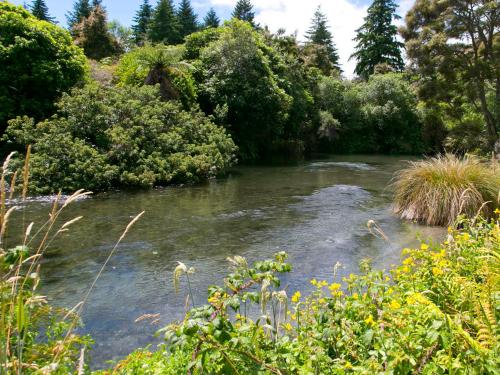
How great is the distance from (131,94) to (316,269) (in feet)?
39.1

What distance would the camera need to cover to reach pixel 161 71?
18719 mm

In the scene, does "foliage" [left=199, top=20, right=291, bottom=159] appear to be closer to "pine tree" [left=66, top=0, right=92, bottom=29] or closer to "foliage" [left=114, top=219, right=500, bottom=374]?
"foliage" [left=114, top=219, right=500, bottom=374]

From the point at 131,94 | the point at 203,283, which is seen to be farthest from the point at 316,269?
the point at 131,94

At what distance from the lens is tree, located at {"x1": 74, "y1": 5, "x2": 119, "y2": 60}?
3616 cm

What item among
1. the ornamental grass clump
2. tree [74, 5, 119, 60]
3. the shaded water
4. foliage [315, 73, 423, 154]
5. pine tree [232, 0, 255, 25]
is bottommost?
the shaded water

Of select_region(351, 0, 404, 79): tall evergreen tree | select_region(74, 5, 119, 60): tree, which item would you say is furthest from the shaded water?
select_region(351, 0, 404, 79): tall evergreen tree

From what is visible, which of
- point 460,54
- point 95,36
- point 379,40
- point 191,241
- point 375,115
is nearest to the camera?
point 191,241

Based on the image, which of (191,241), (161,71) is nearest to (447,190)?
(191,241)

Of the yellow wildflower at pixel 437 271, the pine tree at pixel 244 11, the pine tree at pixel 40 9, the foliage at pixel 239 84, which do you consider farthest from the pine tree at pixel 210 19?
the yellow wildflower at pixel 437 271

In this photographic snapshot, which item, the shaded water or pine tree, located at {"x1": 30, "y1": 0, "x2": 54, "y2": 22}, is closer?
the shaded water

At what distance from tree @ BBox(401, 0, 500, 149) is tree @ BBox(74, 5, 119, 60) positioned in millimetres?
26153

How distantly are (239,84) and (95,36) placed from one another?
66.9 ft

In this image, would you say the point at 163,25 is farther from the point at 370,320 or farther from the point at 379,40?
the point at 370,320

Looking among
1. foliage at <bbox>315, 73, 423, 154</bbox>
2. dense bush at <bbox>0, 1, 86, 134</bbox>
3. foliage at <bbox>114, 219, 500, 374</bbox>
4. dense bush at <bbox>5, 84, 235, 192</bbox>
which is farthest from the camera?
foliage at <bbox>315, 73, 423, 154</bbox>
